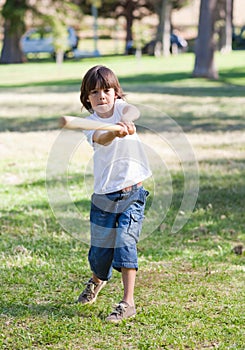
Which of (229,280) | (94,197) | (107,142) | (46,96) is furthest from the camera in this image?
(46,96)

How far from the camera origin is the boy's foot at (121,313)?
386 centimetres

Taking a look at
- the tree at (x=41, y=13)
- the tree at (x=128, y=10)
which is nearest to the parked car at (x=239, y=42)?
the tree at (x=128, y=10)

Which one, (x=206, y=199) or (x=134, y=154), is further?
(x=206, y=199)

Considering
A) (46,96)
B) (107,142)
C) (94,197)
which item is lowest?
(46,96)

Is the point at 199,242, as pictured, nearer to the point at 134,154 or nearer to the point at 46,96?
the point at 134,154

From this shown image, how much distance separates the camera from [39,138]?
11.0 meters

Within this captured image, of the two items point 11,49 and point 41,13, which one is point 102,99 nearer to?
point 41,13

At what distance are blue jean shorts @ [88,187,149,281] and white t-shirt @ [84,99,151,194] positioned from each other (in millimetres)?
52

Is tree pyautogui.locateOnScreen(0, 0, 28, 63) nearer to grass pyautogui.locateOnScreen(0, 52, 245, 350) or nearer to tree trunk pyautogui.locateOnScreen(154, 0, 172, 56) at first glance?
tree trunk pyautogui.locateOnScreen(154, 0, 172, 56)

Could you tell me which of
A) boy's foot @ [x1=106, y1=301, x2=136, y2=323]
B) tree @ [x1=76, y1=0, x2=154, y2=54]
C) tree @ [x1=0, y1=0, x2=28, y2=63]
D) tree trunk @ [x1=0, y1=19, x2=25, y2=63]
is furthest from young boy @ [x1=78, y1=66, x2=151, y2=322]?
tree @ [x1=76, y1=0, x2=154, y2=54]

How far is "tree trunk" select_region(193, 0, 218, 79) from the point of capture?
22.8 meters

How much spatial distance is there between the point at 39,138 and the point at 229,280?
6.75m

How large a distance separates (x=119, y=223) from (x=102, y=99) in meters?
0.63

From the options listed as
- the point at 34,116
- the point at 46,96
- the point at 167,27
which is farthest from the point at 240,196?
the point at 167,27
